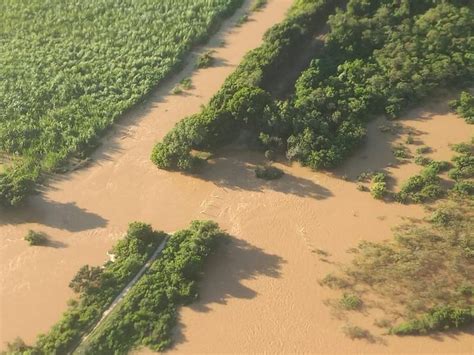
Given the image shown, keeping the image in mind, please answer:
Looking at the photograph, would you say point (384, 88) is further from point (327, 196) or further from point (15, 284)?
point (15, 284)

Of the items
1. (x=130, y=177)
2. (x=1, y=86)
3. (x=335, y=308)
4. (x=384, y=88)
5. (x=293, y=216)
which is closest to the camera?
(x=335, y=308)

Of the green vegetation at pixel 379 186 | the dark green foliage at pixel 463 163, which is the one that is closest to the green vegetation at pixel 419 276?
the green vegetation at pixel 379 186

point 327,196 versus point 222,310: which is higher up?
point 327,196

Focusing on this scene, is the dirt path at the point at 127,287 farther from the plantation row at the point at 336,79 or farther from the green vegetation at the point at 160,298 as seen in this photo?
the plantation row at the point at 336,79

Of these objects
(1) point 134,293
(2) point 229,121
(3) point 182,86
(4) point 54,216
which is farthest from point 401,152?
(4) point 54,216

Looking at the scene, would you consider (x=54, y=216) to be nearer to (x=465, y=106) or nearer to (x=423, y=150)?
(x=423, y=150)

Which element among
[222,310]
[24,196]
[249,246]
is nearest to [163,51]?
[24,196]
